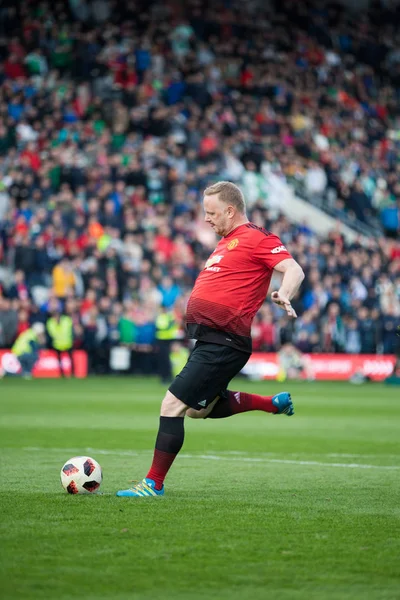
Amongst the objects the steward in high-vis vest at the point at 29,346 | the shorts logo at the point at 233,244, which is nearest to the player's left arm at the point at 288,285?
the shorts logo at the point at 233,244

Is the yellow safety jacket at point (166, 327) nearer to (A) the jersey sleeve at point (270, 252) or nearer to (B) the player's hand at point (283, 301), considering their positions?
(A) the jersey sleeve at point (270, 252)

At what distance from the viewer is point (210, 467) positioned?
34.1 feet

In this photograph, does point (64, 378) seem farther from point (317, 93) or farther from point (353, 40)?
point (353, 40)

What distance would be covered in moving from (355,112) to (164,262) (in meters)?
12.1

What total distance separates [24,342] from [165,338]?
333 cm

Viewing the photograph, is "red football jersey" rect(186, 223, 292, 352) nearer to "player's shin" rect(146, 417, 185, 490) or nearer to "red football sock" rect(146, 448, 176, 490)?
"player's shin" rect(146, 417, 185, 490)

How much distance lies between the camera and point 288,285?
7.58m

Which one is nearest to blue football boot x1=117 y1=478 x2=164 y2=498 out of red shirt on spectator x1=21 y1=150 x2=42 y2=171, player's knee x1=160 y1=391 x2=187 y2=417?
player's knee x1=160 y1=391 x2=187 y2=417

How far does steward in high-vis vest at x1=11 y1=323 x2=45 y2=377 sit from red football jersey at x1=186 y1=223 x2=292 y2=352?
62.3ft

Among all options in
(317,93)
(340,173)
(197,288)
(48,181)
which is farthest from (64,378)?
(197,288)

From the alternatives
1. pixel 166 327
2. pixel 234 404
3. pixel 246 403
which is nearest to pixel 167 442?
pixel 234 404

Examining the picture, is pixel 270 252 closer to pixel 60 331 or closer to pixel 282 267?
pixel 282 267

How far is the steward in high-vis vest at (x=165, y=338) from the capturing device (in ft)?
86.8

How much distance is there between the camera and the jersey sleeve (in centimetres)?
793
